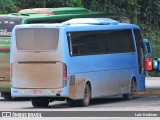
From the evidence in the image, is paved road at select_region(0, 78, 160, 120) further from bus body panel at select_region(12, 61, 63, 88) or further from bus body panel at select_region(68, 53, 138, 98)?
bus body panel at select_region(12, 61, 63, 88)

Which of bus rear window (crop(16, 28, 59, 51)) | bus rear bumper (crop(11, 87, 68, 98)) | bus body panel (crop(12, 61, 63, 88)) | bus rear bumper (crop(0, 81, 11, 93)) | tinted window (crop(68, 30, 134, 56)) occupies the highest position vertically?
bus rear window (crop(16, 28, 59, 51))

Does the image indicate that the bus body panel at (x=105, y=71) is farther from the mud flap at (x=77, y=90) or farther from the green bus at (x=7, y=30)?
the green bus at (x=7, y=30)

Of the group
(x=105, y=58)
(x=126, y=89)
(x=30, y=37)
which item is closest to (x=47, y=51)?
(x=30, y=37)

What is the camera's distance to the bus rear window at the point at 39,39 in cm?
2844

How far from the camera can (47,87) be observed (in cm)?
2853

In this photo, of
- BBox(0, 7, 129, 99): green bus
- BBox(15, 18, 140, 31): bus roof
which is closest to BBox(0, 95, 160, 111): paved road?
BBox(0, 7, 129, 99): green bus

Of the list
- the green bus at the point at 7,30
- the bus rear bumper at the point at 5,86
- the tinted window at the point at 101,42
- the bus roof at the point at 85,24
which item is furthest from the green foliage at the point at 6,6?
the tinted window at the point at 101,42

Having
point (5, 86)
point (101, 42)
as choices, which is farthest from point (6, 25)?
point (101, 42)

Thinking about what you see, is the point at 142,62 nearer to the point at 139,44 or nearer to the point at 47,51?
the point at 139,44

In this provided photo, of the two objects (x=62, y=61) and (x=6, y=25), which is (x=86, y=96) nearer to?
(x=62, y=61)

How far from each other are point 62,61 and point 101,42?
306 cm

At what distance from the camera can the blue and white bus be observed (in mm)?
28438

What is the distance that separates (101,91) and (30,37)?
3.71 m

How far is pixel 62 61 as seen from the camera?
93.0ft
